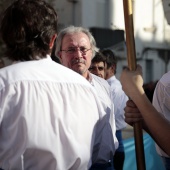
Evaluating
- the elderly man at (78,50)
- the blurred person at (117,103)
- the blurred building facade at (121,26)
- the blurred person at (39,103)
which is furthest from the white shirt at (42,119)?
the blurred building facade at (121,26)

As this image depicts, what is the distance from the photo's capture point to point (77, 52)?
10.8 ft

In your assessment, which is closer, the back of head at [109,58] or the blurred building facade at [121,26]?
the back of head at [109,58]

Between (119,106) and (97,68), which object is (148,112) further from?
(97,68)

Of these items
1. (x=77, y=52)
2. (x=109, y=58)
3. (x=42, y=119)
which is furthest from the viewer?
(x=109, y=58)

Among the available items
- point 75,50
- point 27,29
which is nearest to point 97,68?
point 75,50

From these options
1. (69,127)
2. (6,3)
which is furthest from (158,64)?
(69,127)

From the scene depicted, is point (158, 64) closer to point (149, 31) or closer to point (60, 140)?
point (149, 31)

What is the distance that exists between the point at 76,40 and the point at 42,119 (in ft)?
4.87

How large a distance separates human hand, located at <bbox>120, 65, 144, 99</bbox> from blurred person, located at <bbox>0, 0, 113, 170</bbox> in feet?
0.55

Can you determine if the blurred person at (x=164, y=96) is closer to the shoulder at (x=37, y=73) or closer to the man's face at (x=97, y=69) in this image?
the shoulder at (x=37, y=73)

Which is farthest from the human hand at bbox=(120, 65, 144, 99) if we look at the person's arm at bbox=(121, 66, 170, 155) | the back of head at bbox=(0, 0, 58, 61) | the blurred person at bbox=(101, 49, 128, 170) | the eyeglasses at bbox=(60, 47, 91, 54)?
the blurred person at bbox=(101, 49, 128, 170)

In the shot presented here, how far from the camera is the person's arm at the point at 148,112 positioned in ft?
6.44

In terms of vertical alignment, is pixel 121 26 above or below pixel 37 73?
below

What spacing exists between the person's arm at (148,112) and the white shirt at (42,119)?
0.21 metres
